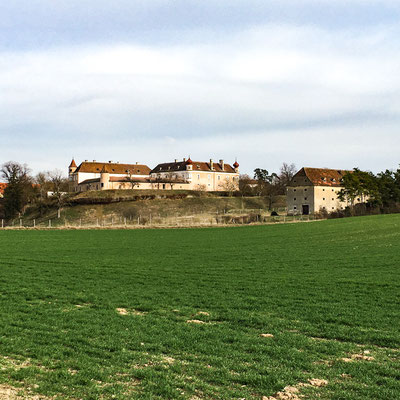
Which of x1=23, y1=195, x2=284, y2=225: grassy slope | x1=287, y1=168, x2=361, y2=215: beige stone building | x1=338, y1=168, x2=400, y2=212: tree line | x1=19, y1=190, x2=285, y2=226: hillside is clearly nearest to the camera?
x1=338, y1=168, x2=400, y2=212: tree line

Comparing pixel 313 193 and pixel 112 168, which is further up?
pixel 112 168

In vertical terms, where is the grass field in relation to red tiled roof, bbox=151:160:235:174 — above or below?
below

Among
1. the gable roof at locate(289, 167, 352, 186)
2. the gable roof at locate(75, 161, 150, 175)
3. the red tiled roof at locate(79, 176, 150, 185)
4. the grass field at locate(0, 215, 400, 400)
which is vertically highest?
the gable roof at locate(75, 161, 150, 175)

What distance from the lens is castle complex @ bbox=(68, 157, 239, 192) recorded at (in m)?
149

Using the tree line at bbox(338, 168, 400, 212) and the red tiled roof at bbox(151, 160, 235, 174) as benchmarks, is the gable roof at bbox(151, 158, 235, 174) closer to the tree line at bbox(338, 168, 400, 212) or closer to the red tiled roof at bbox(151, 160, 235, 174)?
the red tiled roof at bbox(151, 160, 235, 174)

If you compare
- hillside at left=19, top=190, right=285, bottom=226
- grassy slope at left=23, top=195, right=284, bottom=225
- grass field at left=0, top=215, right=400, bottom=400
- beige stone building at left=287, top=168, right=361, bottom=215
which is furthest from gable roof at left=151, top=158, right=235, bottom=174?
grass field at left=0, top=215, right=400, bottom=400

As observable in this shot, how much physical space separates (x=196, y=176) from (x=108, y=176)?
31.6 meters

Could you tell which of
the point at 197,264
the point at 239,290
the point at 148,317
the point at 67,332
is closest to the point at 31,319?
the point at 67,332

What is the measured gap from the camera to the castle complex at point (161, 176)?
149 metres

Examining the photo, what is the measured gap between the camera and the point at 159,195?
12756 centimetres

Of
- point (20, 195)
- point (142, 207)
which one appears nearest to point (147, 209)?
point (142, 207)

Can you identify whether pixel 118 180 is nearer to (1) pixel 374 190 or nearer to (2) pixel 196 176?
(2) pixel 196 176

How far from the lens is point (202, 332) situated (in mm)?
11992

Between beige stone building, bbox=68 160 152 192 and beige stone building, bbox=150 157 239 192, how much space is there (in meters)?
4.43
